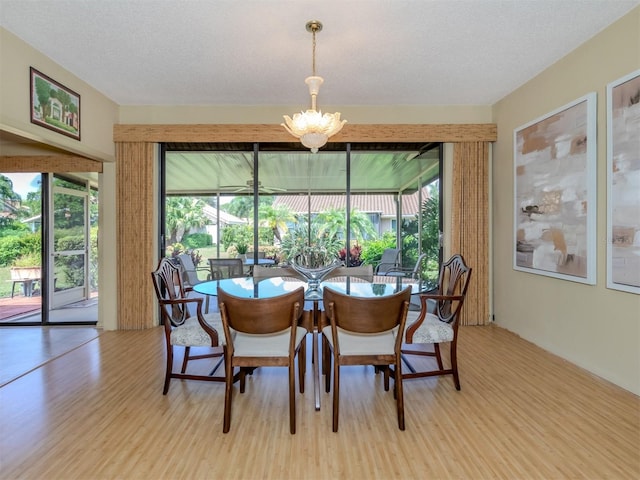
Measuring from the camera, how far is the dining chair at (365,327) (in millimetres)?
1919

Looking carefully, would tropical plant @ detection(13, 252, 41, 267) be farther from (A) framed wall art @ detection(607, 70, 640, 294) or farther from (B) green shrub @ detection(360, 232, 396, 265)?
(A) framed wall art @ detection(607, 70, 640, 294)

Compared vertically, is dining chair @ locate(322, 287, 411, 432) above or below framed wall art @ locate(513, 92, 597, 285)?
below

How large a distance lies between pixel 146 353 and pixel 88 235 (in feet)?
8.91

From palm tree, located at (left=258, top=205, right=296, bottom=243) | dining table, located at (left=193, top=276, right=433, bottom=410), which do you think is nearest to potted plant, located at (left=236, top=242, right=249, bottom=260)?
palm tree, located at (left=258, top=205, right=296, bottom=243)

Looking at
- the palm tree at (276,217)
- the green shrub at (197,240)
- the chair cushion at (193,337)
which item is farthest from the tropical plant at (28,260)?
the chair cushion at (193,337)

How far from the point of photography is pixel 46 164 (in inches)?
169

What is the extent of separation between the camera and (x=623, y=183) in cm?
249

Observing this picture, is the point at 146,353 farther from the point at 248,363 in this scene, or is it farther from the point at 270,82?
the point at 270,82

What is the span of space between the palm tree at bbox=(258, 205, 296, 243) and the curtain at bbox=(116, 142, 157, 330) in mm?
1413

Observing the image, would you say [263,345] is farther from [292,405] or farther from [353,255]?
[353,255]

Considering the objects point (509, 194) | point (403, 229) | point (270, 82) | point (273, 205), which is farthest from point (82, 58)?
point (509, 194)

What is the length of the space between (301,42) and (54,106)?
2392mm

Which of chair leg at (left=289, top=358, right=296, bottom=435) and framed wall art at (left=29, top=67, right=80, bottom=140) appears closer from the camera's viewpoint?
chair leg at (left=289, top=358, right=296, bottom=435)

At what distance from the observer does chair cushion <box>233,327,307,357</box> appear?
205cm
